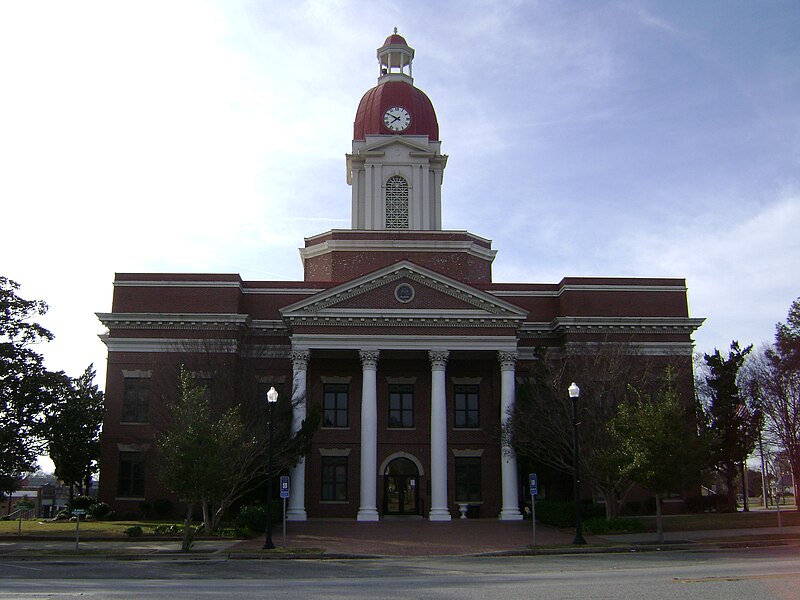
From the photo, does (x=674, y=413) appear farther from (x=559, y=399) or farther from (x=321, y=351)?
(x=321, y=351)

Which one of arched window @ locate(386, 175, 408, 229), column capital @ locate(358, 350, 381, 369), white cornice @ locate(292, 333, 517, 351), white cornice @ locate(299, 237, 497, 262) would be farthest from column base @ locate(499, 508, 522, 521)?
arched window @ locate(386, 175, 408, 229)

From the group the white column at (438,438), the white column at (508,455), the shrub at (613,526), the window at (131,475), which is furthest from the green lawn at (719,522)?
the window at (131,475)

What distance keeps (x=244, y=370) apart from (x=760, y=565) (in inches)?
1053

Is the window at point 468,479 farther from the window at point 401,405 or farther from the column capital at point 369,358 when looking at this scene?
the column capital at point 369,358

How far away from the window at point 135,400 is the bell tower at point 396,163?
1755cm

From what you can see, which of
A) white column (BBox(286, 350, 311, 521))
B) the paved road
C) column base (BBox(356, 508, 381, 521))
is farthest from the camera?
white column (BBox(286, 350, 311, 521))

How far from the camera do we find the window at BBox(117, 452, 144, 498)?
45188 millimetres

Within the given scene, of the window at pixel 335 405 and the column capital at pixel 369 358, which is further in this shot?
the window at pixel 335 405

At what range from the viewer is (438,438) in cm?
4256

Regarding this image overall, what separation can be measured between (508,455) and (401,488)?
6.56m

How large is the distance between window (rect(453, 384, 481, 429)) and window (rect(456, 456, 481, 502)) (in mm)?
1922

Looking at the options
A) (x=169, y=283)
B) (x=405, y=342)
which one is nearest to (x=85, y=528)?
(x=169, y=283)

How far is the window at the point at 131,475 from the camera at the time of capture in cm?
4519

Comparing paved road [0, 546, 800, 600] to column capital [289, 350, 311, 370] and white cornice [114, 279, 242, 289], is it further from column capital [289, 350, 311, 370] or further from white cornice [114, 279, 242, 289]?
white cornice [114, 279, 242, 289]
